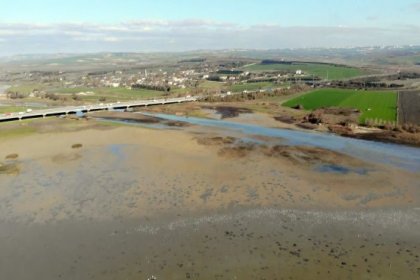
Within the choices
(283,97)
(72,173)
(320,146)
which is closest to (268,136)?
(320,146)

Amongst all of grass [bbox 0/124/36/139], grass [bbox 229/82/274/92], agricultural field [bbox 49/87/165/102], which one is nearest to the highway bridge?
grass [bbox 0/124/36/139]

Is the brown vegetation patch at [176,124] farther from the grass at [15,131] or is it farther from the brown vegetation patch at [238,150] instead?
Result: the grass at [15,131]

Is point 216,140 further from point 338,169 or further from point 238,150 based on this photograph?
point 338,169

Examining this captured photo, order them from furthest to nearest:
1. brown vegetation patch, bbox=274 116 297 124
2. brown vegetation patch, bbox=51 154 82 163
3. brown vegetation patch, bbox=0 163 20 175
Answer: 1. brown vegetation patch, bbox=274 116 297 124
2. brown vegetation patch, bbox=51 154 82 163
3. brown vegetation patch, bbox=0 163 20 175

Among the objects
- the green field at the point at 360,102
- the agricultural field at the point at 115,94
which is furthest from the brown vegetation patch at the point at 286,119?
the agricultural field at the point at 115,94

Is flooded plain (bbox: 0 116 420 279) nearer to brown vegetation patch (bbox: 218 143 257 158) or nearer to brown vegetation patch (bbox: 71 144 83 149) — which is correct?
brown vegetation patch (bbox: 218 143 257 158)

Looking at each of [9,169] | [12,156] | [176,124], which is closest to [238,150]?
[176,124]

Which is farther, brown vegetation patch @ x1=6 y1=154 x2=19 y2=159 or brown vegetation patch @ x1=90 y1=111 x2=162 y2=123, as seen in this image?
brown vegetation patch @ x1=90 y1=111 x2=162 y2=123
